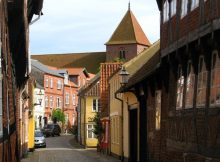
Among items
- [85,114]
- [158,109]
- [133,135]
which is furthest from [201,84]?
[85,114]

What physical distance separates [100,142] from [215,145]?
3211 centimetres

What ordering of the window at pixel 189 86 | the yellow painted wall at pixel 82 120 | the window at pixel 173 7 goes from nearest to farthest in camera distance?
1. the window at pixel 189 86
2. the window at pixel 173 7
3. the yellow painted wall at pixel 82 120

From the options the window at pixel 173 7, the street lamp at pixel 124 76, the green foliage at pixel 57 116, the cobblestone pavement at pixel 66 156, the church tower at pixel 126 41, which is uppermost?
the church tower at pixel 126 41

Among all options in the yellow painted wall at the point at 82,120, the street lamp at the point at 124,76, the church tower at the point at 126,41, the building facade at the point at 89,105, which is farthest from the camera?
the church tower at the point at 126,41

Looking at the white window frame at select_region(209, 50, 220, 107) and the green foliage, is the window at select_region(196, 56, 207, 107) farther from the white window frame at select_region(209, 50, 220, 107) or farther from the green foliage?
the green foliage

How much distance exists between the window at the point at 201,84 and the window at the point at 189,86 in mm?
737

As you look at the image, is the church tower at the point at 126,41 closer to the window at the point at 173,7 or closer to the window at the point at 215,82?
the window at the point at 173,7

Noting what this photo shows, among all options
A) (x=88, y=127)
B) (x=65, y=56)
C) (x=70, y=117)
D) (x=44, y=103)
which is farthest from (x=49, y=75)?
(x=65, y=56)

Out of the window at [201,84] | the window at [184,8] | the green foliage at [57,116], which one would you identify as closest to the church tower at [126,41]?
the green foliage at [57,116]

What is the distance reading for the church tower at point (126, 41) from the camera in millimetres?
114000

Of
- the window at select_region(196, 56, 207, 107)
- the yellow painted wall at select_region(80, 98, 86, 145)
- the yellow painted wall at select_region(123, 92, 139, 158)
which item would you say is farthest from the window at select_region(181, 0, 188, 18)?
the yellow painted wall at select_region(80, 98, 86, 145)

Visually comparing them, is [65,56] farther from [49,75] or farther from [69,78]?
[49,75]

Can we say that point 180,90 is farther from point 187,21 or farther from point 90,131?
point 90,131

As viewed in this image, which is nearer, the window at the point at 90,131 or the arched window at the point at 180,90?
the arched window at the point at 180,90
